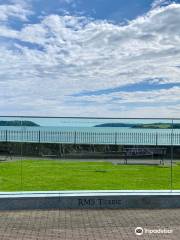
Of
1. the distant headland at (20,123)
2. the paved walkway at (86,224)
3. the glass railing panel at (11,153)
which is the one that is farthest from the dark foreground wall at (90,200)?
the distant headland at (20,123)

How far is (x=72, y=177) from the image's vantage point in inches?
437

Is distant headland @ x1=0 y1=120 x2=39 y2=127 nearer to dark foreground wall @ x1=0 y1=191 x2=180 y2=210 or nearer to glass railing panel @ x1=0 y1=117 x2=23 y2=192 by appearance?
glass railing panel @ x1=0 y1=117 x2=23 y2=192

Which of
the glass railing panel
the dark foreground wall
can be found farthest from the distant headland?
the dark foreground wall

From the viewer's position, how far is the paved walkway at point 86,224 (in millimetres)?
6805

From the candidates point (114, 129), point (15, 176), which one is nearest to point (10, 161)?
point (15, 176)

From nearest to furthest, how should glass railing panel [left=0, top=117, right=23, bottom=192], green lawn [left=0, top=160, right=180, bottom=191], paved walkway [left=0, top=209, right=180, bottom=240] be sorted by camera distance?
1. paved walkway [left=0, top=209, right=180, bottom=240]
2. glass railing panel [left=0, top=117, right=23, bottom=192]
3. green lawn [left=0, top=160, right=180, bottom=191]

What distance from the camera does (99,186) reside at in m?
10.7

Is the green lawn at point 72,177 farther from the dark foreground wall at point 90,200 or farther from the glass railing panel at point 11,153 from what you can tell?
the dark foreground wall at point 90,200

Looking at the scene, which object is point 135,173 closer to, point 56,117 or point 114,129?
point 114,129

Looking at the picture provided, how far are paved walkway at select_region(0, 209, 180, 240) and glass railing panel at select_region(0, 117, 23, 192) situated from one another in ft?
6.12

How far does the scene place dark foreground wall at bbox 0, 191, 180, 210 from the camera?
8680mm

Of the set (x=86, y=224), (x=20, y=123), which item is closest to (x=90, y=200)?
(x=86, y=224)

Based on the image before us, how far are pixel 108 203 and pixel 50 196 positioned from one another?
116 centimetres

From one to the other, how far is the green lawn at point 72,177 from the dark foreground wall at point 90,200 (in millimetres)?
1402
